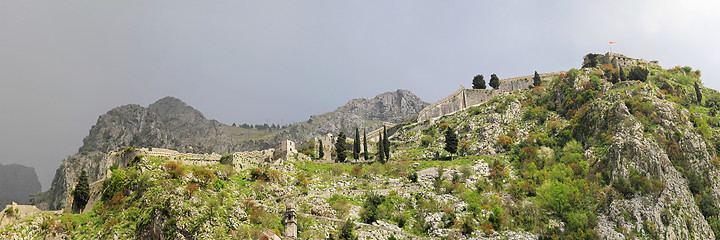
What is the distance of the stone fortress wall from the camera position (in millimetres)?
117438

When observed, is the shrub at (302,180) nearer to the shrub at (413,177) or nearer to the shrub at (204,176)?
the shrub at (204,176)

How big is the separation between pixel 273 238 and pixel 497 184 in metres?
44.0

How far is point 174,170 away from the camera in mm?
56656

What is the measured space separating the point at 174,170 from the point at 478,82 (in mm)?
85036

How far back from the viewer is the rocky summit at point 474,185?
49.9 m

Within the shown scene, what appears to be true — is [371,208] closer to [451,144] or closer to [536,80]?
[451,144]

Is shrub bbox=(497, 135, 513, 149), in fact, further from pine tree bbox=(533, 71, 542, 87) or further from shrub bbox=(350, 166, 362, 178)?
pine tree bbox=(533, 71, 542, 87)

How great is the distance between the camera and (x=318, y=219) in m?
54.2

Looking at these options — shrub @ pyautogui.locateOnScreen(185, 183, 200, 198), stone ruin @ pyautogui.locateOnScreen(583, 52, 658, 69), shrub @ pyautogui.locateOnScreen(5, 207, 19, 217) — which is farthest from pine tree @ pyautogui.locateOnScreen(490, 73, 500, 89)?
shrub @ pyautogui.locateOnScreen(5, 207, 19, 217)

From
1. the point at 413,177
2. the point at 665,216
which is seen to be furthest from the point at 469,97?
the point at 665,216

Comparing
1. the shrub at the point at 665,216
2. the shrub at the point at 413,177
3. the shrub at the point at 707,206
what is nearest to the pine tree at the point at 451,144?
the shrub at the point at 413,177

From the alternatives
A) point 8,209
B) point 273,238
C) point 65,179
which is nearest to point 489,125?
point 273,238

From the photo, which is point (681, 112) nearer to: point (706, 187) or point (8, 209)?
point (706, 187)

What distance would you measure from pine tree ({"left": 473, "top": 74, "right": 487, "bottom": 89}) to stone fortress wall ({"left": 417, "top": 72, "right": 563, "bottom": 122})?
2.38 meters
